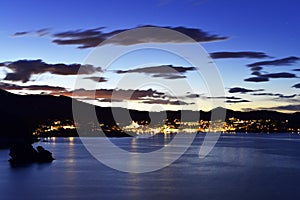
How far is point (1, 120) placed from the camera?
11381 cm

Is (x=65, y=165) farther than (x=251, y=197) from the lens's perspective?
Yes

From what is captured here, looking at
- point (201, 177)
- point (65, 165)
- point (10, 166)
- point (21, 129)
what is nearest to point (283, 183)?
point (201, 177)

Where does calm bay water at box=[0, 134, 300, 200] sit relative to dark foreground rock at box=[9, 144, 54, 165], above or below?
below

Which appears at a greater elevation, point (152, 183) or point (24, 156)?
point (24, 156)

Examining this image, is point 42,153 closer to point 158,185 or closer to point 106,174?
point 106,174

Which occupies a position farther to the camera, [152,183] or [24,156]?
[24,156]

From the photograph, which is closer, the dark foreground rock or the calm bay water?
the calm bay water

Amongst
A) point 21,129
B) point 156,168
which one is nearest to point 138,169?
point 156,168

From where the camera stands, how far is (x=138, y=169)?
162 feet

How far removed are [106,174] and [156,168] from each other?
316 inches

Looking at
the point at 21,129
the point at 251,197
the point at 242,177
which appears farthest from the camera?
the point at 21,129

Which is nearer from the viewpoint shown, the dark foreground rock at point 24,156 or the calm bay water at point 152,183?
the calm bay water at point 152,183

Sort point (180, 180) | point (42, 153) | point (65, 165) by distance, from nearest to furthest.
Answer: point (180, 180)
point (65, 165)
point (42, 153)

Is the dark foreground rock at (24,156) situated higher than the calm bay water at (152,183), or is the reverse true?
the dark foreground rock at (24,156)
